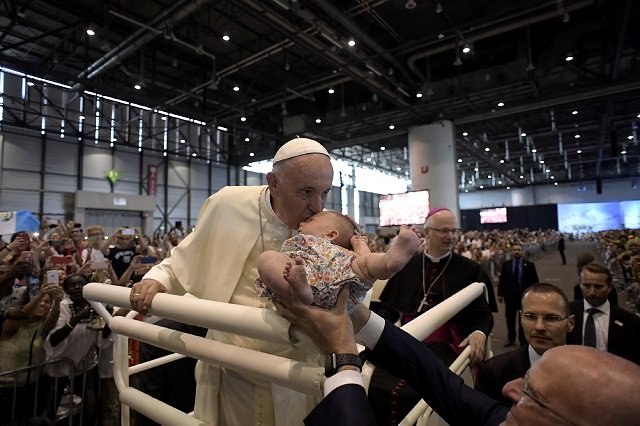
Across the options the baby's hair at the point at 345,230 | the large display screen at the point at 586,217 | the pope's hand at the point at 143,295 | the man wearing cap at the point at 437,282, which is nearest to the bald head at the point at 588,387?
the baby's hair at the point at 345,230

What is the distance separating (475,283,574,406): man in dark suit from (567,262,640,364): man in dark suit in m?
1.01

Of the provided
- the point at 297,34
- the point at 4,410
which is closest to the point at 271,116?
the point at 297,34

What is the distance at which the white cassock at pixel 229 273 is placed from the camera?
1.30m

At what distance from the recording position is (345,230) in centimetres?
116

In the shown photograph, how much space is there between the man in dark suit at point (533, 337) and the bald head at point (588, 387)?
138 centimetres

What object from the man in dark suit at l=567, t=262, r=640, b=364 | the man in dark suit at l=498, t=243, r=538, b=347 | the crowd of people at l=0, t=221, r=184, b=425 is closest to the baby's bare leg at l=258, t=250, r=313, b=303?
the crowd of people at l=0, t=221, r=184, b=425

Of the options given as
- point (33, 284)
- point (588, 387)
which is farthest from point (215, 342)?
point (33, 284)

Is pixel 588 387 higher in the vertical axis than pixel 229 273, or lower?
lower

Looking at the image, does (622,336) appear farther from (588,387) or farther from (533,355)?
(588,387)

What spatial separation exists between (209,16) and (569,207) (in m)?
35.7

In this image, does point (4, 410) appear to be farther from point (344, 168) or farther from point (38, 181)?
point (344, 168)

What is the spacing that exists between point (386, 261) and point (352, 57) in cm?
968

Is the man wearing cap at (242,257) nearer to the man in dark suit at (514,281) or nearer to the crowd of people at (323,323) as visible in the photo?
the crowd of people at (323,323)

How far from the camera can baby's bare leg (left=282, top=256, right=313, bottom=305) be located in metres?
0.84
